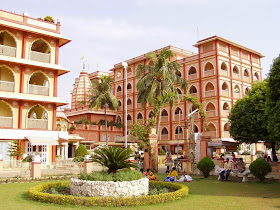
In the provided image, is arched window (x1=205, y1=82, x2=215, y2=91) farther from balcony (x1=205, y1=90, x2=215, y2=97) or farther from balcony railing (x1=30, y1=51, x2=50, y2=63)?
balcony railing (x1=30, y1=51, x2=50, y2=63)

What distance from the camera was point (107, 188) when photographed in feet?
30.6

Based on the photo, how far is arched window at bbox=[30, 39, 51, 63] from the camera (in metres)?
24.5

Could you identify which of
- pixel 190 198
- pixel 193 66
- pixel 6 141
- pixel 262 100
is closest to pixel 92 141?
pixel 193 66

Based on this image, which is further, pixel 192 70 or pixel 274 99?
pixel 192 70

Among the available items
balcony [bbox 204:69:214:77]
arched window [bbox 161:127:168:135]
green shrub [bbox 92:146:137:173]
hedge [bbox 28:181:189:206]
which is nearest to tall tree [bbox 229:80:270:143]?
balcony [bbox 204:69:214:77]

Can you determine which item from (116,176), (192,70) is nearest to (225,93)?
(192,70)

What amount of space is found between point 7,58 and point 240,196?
19.6m

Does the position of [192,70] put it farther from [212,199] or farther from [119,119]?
[212,199]

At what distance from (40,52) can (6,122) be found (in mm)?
7162

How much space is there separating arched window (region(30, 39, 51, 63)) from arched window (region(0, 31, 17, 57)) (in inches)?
58.9

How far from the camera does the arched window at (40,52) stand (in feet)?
80.5

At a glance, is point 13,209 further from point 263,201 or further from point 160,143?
point 160,143

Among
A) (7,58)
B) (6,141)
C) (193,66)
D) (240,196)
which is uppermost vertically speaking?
(193,66)

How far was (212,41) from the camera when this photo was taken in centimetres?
3809
